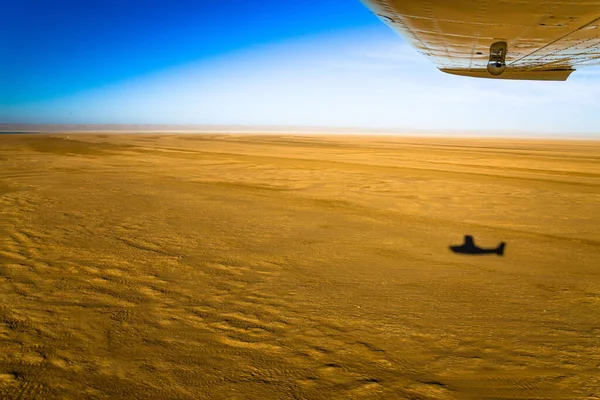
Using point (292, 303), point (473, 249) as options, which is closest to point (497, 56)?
point (473, 249)

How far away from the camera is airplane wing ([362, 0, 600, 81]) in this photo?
12.0 feet

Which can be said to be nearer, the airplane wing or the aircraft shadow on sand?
the airplane wing

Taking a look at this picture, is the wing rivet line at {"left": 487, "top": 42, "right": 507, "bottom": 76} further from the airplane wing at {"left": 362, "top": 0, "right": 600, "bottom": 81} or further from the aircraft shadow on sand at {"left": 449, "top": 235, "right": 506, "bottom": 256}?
the aircraft shadow on sand at {"left": 449, "top": 235, "right": 506, "bottom": 256}

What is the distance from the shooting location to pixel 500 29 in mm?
4469

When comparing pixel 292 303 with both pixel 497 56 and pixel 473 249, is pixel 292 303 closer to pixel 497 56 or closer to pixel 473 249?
pixel 473 249

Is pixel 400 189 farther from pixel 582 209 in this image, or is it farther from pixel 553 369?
pixel 553 369

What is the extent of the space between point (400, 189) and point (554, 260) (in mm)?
7219

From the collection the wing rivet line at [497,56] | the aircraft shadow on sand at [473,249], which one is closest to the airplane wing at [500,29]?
the wing rivet line at [497,56]

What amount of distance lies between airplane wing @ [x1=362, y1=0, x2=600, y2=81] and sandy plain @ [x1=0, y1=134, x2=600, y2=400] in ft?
10.2

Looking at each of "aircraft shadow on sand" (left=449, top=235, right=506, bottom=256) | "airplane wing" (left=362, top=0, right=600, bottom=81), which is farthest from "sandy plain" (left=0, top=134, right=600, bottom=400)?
"airplane wing" (left=362, top=0, right=600, bottom=81)

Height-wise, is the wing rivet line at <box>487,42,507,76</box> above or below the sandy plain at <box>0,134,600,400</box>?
above

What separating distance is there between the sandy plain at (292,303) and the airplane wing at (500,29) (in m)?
3.11

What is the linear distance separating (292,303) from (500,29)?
13.1ft

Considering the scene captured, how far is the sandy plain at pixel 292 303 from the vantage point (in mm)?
3045
